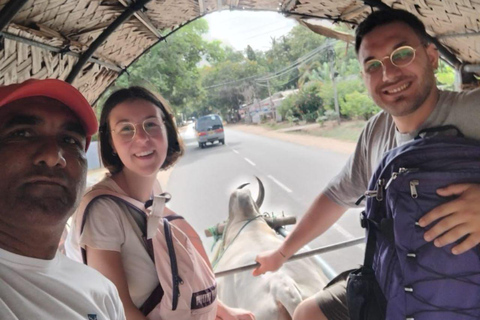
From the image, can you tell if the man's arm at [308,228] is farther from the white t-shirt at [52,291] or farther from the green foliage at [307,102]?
the green foliage at [307,102]

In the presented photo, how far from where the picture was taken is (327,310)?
5.71 ft

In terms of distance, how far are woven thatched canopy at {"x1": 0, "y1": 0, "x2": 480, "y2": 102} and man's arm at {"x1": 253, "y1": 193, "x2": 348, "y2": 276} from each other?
Answer: 1.23 metres

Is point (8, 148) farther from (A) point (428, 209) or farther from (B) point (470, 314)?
(B) point (470, 314)

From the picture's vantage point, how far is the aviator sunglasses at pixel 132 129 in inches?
62.5

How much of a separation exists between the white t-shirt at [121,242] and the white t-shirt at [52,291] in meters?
0.17

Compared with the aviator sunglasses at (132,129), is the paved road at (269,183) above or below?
below

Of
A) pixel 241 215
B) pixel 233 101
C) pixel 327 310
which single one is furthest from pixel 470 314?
pixel 233 101

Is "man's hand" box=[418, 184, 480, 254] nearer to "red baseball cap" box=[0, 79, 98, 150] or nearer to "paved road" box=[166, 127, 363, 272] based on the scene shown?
"red baseball cap" box=[0, 79, 98, 150]

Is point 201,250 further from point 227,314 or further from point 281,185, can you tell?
point 281,185

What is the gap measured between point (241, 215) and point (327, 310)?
1.90 metres

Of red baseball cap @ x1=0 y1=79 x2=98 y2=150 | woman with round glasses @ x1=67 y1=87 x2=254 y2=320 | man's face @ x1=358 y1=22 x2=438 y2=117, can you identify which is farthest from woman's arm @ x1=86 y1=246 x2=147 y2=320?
man's face @ x1=358 y1=22 x2=438 y2=117

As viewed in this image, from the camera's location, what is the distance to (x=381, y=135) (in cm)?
170

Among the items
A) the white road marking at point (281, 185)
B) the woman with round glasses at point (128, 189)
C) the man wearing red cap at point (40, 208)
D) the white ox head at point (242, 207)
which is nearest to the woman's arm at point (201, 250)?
the woman with round glasses at point (128, 189)

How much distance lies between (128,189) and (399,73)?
3.95ft
